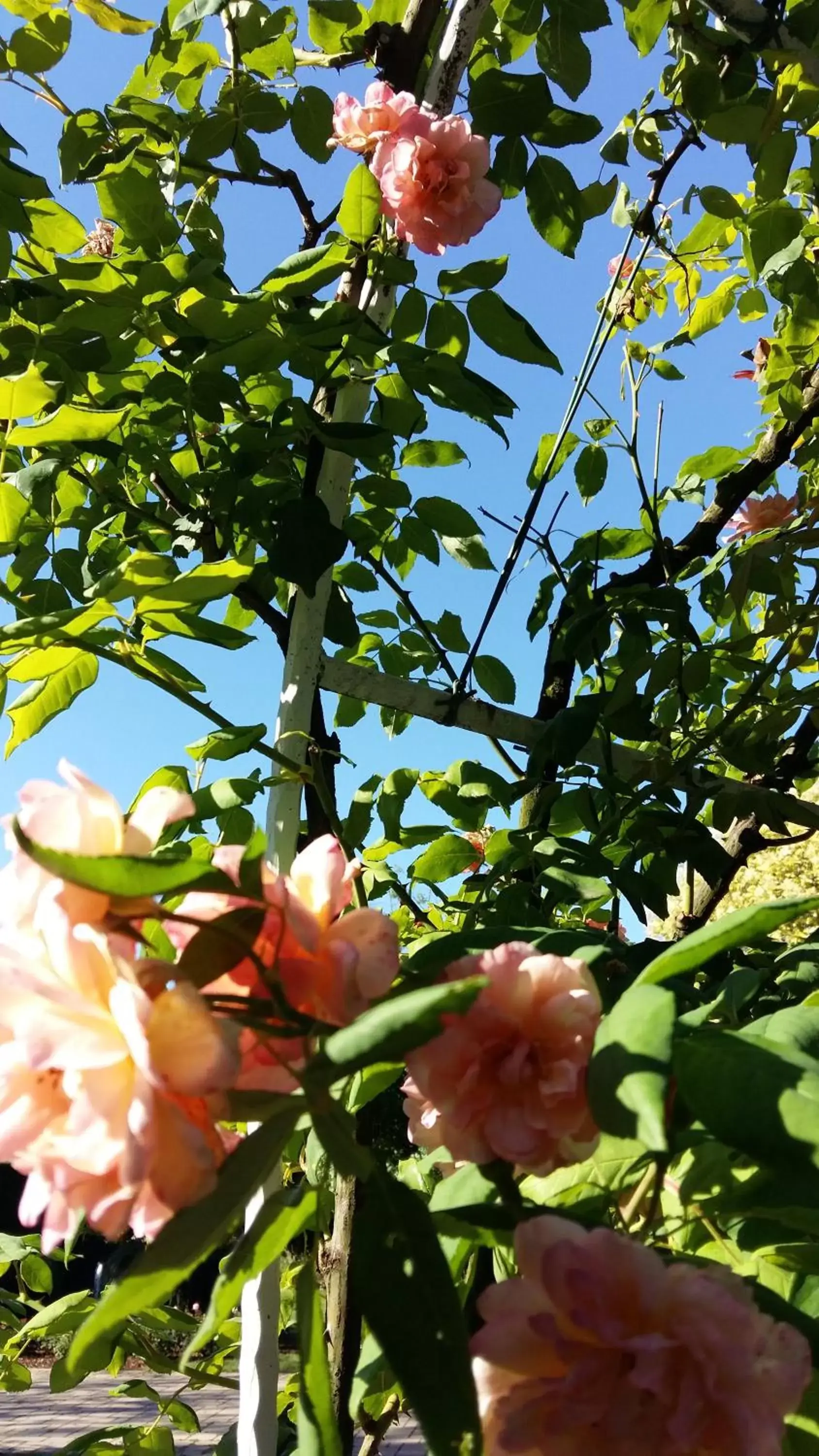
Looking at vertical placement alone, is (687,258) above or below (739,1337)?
above

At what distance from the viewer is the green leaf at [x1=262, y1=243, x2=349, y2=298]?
3.18 feet

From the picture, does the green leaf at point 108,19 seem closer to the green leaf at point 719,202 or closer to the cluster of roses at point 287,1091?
the green leaf at point 719,202

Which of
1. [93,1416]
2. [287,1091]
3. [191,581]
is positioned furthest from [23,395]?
[93,1416]

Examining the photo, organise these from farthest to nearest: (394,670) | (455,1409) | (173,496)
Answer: (394,670) → (173,496) → (455,1409)

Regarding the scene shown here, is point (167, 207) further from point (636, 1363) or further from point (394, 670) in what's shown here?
point (636, 1363)

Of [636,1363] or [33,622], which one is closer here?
[636,1363]

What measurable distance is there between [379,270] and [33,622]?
667mm

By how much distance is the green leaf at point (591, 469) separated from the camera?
1690mm

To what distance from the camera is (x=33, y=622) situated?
571mm

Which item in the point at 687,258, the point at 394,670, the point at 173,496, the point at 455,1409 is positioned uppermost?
the point at 687,258

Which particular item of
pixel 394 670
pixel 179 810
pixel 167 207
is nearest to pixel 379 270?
pixel 167 207

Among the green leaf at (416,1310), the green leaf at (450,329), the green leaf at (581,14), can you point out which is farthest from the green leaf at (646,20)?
the green leaf at (416,1310)

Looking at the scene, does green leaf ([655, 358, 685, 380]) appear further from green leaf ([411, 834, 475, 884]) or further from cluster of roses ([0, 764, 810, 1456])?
cluster of roses ([0, 764, 810, 1456])

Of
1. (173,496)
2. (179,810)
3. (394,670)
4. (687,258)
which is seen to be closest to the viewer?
(179,810)
